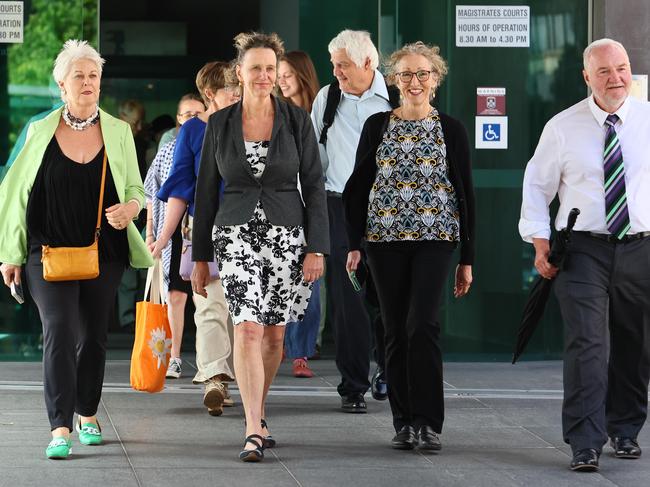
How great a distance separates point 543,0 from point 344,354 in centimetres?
435

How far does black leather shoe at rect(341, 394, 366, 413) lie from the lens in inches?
354

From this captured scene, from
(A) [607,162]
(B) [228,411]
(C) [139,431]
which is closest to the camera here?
(A) [607,162]

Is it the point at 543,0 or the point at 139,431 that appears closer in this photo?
the point at 139,431

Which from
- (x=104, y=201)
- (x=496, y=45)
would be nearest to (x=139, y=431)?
(x=104, y=201)

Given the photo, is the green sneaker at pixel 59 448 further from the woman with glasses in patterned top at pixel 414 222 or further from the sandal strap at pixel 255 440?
the woman with glasses in patterned top at pixel 414 222

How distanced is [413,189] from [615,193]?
1.03 m

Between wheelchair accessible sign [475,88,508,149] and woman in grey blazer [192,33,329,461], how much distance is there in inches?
180

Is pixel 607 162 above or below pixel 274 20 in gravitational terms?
below

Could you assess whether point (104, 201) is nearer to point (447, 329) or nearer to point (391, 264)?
point (391, 264)

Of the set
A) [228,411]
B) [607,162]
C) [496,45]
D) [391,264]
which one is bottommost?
[228,411]

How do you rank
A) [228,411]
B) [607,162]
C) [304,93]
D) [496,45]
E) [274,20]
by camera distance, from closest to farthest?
[607,162] < [228,411] < [304,93] < [496,45] < [274,20]

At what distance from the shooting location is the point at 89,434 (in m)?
7.68

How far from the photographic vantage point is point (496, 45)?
12023 millimetres

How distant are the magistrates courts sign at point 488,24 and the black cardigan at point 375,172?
443cm
